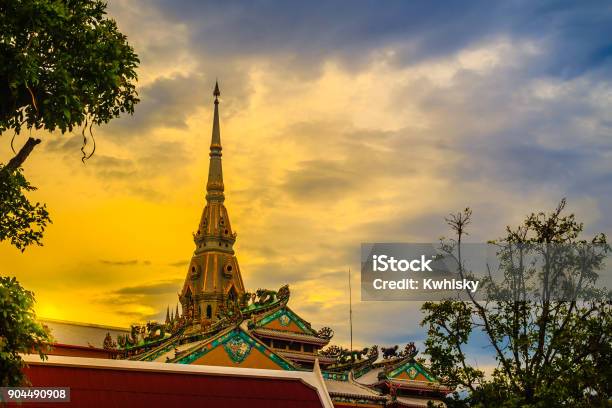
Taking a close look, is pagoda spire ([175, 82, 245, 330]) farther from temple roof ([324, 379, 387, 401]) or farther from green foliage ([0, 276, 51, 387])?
green foliage ([0, 276, 51, 387])

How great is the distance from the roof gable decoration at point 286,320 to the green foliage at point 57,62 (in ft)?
92.4

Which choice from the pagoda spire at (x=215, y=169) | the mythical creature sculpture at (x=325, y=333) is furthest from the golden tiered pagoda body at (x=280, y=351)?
the pagoda spire at (x=215, y=169)

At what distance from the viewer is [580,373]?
19.1 metres

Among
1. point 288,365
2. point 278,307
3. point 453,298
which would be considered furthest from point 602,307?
point 278,307

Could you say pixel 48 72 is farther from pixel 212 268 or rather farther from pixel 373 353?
pixel 212 268

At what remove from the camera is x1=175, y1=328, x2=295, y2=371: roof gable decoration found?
3403 cm

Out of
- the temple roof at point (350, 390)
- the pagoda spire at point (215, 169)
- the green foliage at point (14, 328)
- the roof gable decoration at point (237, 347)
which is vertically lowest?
the green foliage at point (14, 328)

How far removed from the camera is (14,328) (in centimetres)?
1316

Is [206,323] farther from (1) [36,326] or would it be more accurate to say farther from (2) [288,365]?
(1) [36,326]

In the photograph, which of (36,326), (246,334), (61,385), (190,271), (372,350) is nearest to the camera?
(36,326)

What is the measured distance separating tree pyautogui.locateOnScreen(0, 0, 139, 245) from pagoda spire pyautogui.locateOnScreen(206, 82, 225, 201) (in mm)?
53704

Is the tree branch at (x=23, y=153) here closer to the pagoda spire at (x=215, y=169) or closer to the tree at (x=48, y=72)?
the tree at (x=48, y=72)

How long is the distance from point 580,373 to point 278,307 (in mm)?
24713

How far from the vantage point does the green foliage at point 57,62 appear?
44.3ft
